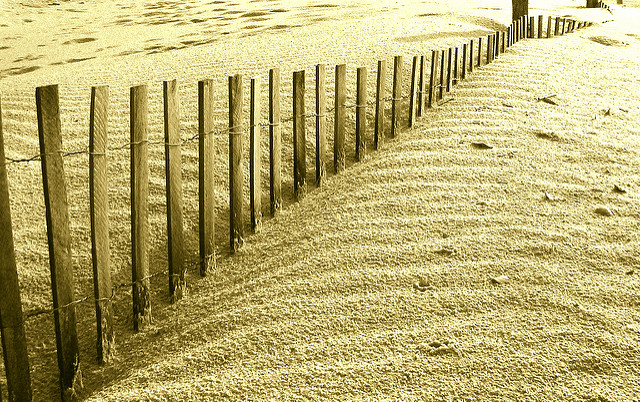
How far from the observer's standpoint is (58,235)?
2322 millimetres

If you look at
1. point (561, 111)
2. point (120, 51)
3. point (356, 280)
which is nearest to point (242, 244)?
point (356, 280)

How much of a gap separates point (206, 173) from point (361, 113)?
129 centimetres

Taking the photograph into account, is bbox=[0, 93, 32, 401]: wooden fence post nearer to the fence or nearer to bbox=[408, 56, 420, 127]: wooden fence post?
the fence

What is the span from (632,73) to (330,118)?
288 cm

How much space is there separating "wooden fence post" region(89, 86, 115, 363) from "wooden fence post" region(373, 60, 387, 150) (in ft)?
6.17

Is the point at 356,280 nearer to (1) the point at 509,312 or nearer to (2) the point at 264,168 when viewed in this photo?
(1) the point at 509,312

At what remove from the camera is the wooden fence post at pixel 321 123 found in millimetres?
3516

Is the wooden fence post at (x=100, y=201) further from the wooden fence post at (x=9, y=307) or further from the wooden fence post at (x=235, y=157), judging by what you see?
the wooden fence post at (x=235, y=157)

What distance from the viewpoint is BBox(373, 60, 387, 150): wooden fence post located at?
12.7 ft

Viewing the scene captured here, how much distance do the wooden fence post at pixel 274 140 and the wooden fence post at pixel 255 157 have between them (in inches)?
3.1

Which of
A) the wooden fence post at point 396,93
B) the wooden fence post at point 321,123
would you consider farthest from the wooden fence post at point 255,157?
the wooden fence post at point 396,93

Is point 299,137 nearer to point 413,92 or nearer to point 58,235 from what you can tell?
point 413,92

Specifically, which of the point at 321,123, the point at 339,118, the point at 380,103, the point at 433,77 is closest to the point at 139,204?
the point at 321,123

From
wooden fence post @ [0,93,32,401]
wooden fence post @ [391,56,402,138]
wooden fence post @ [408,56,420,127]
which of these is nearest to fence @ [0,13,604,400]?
wooden fence post @ [0,93,32,401]
